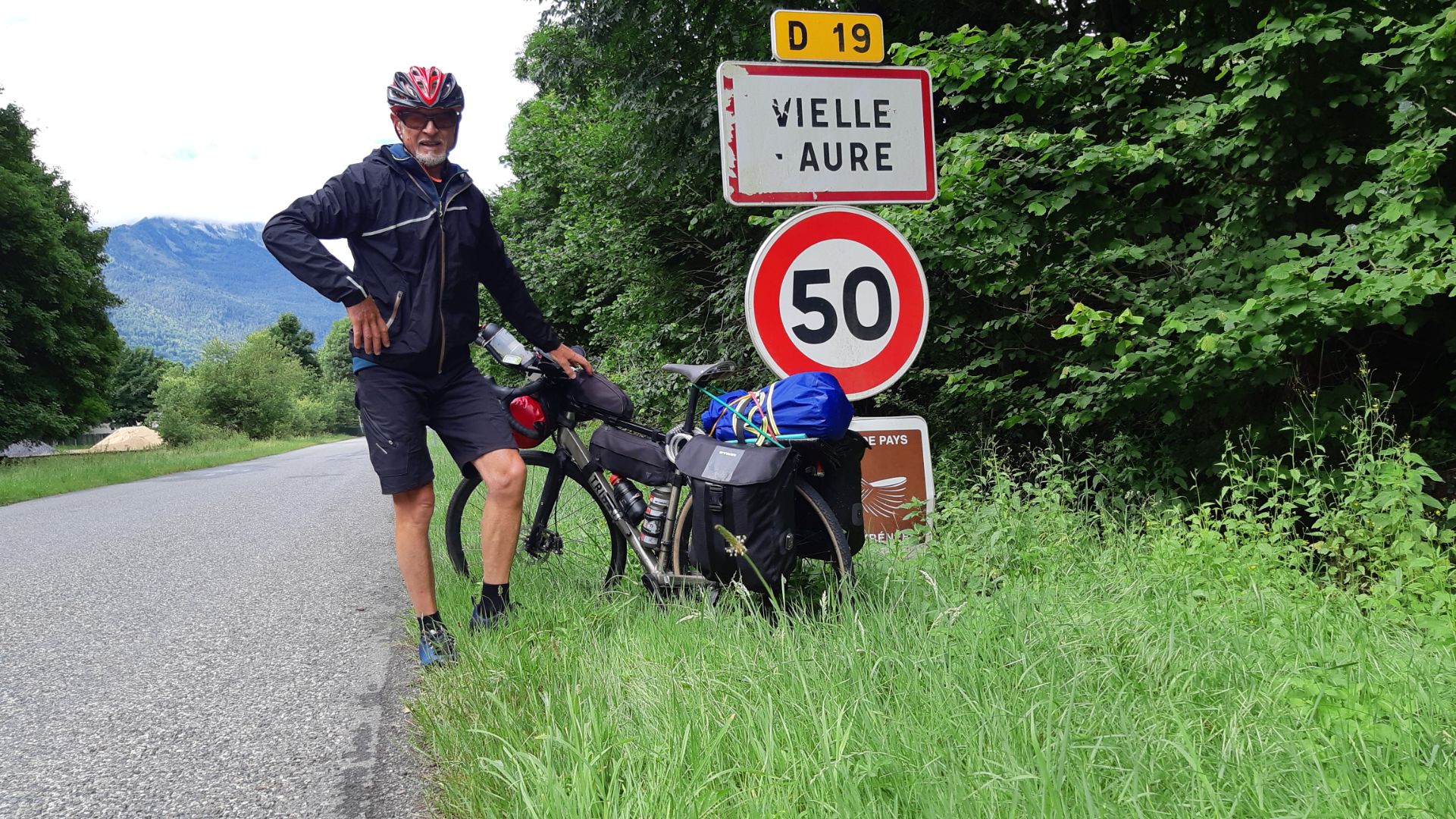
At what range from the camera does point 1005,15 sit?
696 centimetres

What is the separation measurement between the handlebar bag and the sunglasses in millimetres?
1465

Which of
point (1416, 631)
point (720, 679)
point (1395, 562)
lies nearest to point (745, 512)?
point (720, 679)

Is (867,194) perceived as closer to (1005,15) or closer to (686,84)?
(1005,15)

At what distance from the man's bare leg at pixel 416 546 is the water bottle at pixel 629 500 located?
0.83m

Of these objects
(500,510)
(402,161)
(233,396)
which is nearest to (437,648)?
(500,510)

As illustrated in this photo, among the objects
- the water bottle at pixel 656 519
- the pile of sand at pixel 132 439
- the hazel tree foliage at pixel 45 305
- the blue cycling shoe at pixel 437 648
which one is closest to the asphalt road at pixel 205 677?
the blue cycling shoe at pixel 437 648

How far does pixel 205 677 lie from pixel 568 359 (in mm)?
1816

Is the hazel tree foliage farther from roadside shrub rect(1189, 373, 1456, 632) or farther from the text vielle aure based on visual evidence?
roadside shrub rect(1189, 373, 1456, 632)

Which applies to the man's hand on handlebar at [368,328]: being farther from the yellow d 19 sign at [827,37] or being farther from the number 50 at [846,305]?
the yellow d 19 sign at [827,37]

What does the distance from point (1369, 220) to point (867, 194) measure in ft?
7.61

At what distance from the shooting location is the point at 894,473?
3.74m

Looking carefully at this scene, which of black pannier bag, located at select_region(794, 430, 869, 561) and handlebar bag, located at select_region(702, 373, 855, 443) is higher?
handlebar bag, located at select_region(702, 373, 855, 443)

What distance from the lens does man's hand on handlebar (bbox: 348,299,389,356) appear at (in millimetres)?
3162

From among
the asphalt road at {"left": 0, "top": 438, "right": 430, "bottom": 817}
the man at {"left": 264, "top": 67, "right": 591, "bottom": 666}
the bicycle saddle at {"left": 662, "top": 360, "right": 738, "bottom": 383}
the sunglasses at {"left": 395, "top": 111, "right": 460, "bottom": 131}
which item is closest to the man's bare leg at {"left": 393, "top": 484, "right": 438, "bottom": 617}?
the man at {"left": 264, "top": 67, "right": 591, "bottom": 666}
